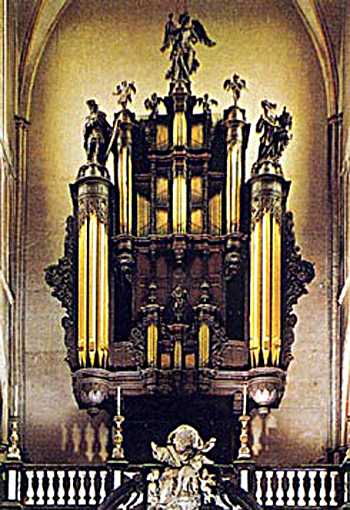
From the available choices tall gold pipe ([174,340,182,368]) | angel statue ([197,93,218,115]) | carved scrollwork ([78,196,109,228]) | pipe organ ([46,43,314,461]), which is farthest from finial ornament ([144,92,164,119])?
tall gold pipe ([174,340,182,368])

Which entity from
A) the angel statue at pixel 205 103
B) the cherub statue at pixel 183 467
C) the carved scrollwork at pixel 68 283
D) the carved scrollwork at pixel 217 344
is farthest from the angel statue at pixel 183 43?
the cherub statue at pixel 183 467

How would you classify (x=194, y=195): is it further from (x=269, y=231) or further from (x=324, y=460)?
(x=324, y=460)

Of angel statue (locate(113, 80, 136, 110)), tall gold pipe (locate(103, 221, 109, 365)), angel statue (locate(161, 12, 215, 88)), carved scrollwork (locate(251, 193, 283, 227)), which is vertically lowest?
tall gold pipe (locate(103, 221, 109, 365))

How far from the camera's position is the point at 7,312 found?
73.7 feet

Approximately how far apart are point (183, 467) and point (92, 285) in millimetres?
2793

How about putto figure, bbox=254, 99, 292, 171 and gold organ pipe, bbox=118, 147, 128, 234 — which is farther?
putto figure, bbox=254, 99, 292, 171

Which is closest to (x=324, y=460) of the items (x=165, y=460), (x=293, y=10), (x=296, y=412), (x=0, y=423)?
(x=296, y=412)

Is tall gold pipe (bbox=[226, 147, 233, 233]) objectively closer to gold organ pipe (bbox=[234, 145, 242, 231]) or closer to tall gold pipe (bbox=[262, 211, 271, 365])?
gold organ pipe (bbox=[234, 145, 242, 231])

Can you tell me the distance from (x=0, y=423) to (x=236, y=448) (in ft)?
10.3

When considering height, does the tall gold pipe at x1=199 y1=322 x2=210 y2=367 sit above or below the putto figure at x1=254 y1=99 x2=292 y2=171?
below

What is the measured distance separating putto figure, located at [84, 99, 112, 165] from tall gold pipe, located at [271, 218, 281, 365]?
256 cm

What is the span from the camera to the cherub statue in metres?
20.1

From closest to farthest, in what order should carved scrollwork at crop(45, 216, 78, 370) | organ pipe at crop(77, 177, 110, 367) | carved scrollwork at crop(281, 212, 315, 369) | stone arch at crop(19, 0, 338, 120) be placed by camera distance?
1. organ pipe at crop(77, 177, 110, 367)
2. carved scrollwork at crop(281, 212, 315, 369)
3. carved scrollwork at crop(45, 216, 78, 370)
4. stone arch at crop(19, 0, 338, 120)

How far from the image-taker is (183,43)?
2267 centimetres
